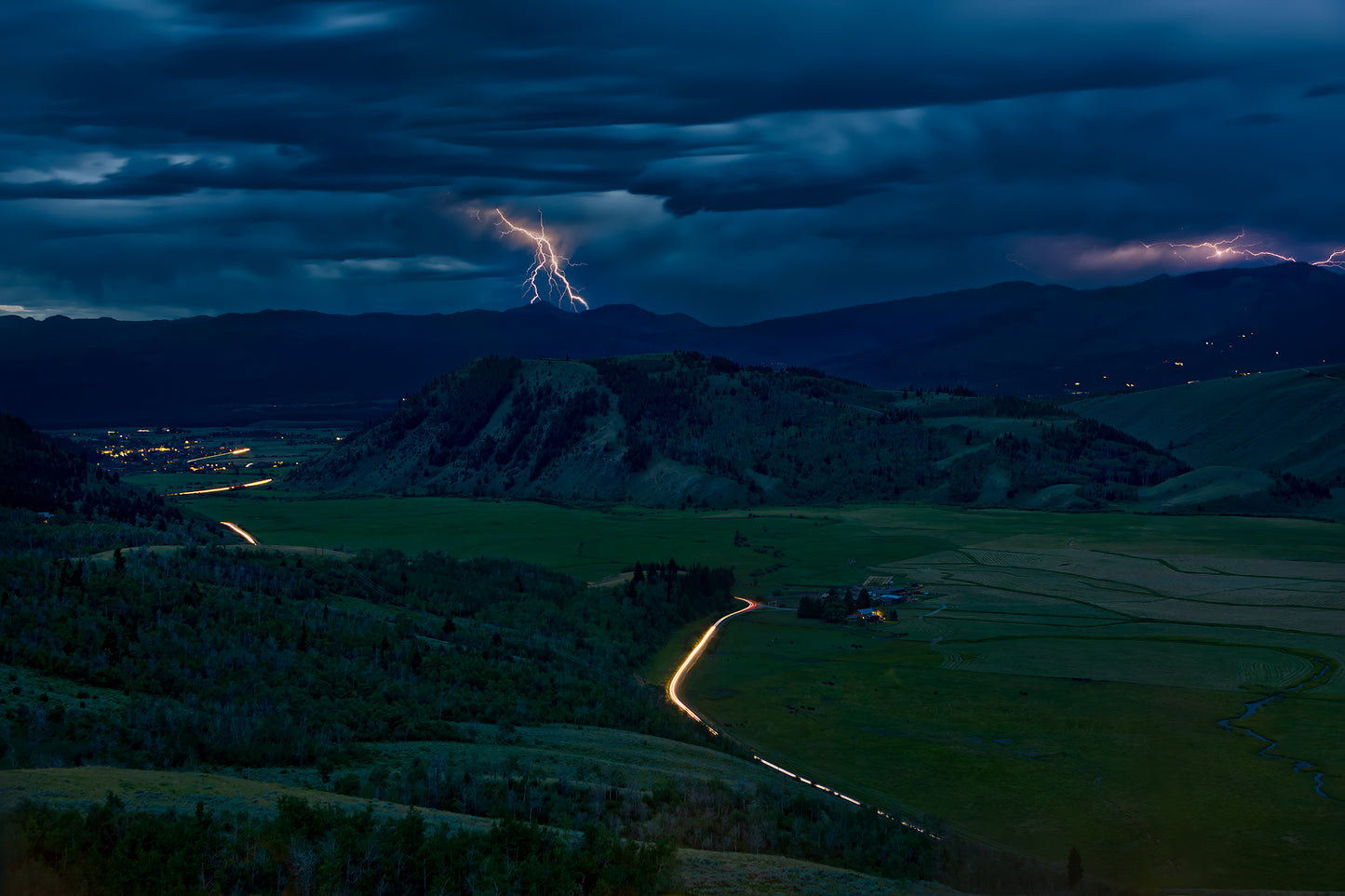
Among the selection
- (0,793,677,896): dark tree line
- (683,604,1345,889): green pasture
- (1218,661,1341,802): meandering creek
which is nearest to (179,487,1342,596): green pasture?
(683,604,1345,889): green pasture

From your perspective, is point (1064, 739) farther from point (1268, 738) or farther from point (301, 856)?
point (301, 856)

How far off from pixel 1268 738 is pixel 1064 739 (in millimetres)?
10199

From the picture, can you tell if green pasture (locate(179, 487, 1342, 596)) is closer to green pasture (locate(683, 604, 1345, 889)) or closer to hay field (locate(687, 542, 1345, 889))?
hay field (locate(687, 542, 1345, 889))

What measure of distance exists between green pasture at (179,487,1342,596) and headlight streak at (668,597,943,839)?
15481 mm

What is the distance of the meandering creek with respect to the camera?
2119 inches

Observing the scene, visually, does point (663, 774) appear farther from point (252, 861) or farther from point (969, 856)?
point (252, 861)

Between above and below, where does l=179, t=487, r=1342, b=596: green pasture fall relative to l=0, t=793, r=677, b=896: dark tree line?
below

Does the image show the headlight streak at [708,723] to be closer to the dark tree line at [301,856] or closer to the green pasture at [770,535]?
the green pasture at [770,535]

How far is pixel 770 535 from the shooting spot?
6432 inches

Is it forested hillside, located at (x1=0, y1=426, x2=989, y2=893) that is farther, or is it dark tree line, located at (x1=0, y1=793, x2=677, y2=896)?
forested hillside, located at (x1=0, y1=426, x2=989, y2=893)

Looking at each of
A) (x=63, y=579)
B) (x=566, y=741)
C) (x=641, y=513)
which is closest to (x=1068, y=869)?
(x=566, y=741)

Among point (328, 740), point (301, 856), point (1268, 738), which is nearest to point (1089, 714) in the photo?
point (1268, 738)

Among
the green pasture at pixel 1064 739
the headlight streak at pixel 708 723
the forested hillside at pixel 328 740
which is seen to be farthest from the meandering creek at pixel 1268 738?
the forested hillside at pixel 328 740

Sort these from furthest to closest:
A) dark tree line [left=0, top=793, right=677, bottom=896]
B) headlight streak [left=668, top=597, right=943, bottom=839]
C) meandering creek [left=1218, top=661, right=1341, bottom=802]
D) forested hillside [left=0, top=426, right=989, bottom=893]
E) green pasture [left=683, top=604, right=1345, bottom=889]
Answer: meandering creek [left=1218, top=661, right=1341, bottom=802] → headlight streak [left=668, top=597, right=943, bottom=839] → green pasture [left=683, top=604, right=1345, bottom=889] → forested hillside [left=0, top=426, right=989, bottom=893] → dark tree line [left=0, top=793, right=677, bottom=896]
